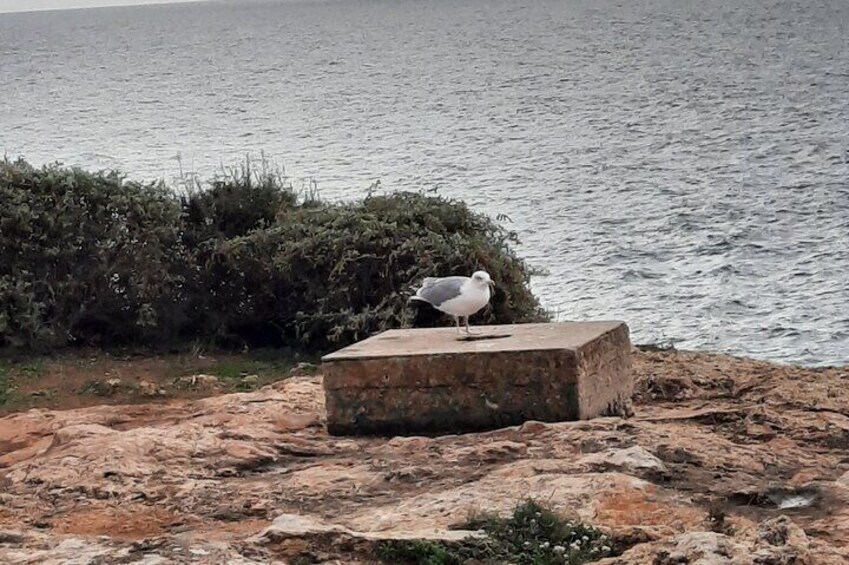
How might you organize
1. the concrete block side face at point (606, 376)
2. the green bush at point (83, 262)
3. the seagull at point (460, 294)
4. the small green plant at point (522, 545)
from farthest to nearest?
the green bush at point (83, 262) < the seagull at point (460, 294) < the concrete block side face at point (606, 376) < the small green plant at point (522, 545)

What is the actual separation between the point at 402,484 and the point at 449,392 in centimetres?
142

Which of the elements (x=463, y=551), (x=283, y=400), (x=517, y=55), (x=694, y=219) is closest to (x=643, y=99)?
(x=694, y=219)

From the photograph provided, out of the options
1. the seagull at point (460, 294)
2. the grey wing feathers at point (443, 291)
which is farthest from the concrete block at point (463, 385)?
the grey wing feathers at point (443, 291)

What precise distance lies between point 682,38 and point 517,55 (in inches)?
495

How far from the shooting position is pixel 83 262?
15133mm

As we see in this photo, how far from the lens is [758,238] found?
30.1m

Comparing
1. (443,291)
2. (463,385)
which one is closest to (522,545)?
(463,385)

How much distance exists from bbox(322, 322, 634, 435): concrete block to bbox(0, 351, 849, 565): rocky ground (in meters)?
0.25

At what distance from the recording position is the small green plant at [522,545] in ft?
20.4

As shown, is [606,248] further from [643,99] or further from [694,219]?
[643,99]

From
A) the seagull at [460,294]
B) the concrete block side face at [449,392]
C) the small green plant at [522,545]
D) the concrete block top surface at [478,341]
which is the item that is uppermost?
the seagull at [460,294]

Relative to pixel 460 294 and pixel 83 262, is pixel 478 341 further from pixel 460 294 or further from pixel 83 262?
pixel 83 262

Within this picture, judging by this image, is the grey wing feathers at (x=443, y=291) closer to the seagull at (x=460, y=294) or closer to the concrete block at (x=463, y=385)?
the seagull at (x=460, y=294)

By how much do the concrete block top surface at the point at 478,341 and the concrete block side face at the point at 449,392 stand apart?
7cm
